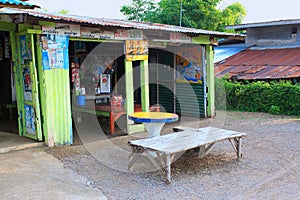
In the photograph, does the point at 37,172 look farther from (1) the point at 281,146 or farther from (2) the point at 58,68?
(1) the point at 281,146

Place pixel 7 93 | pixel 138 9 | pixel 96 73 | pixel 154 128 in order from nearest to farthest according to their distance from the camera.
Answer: pixel 154 128 < pixel 96 73 < pixel 7 93 < pixel 138 9

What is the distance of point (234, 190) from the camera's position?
4852 millimetres

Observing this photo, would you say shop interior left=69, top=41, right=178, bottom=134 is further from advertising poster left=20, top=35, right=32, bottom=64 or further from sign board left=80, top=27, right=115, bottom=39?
advertising poster left=20, top=35, right=32, bottom=64

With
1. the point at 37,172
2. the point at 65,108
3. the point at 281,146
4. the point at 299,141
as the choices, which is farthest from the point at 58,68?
the point at 299,141

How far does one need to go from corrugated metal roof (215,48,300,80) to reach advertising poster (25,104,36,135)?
26.6 ft

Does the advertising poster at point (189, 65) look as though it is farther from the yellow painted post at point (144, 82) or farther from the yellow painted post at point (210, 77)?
the yellow painted post at point (144, 82)

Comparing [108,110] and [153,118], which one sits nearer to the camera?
[153,118]

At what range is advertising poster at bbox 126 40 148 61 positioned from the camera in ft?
27.1

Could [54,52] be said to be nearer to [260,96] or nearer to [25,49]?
[25,49]

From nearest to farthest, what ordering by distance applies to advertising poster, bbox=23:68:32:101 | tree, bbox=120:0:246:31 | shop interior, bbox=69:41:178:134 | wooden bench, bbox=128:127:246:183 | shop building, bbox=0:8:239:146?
wooden bench, bbox=128:127:246:183, shop building, bbox=0:8:239:146, advertising poster, bbox=23:68:32:101, shop interior, bbox=69:41:178:134, tree, bbox=120:0:246:31

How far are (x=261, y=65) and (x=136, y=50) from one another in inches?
276

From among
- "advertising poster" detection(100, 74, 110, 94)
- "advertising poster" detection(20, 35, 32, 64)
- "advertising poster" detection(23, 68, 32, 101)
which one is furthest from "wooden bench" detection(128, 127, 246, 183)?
"advertising poster" detection(100, 74, 110, 94)

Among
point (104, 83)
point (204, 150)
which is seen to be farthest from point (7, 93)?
point (204, 150)

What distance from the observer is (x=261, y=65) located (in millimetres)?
13617
